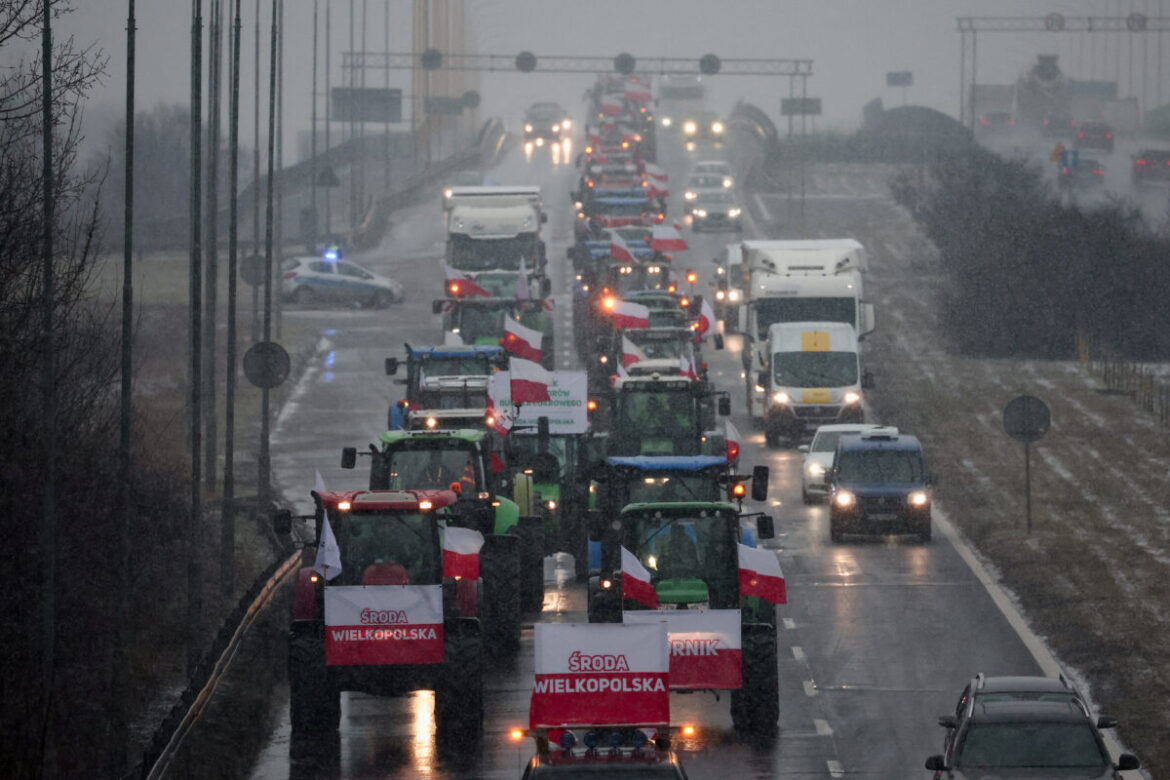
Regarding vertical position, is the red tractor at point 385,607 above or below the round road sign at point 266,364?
below

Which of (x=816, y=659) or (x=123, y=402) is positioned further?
(x=816, y=659)

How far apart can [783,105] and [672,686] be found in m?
97.2

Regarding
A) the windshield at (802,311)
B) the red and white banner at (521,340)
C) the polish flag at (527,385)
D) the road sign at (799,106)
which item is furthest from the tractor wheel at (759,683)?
the road sign at (799,106)

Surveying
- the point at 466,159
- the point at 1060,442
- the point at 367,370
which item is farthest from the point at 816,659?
the point at 466,159

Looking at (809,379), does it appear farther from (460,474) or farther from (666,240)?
(460,474)

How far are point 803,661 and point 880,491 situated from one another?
9.23 metres

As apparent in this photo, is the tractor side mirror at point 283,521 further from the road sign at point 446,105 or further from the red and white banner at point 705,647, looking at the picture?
the road sign at point 446,105

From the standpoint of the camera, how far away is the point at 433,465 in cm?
2419

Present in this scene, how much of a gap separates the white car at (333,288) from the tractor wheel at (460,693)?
4746 centimetres

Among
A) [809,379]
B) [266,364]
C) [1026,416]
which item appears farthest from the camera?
[809,379]

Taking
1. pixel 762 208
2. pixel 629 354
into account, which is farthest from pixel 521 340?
pixel 762 208

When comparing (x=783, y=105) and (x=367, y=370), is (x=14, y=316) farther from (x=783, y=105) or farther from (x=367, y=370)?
(x=783, y=105)

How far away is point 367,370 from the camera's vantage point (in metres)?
56.2

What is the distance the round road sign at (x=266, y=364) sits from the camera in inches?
1398
